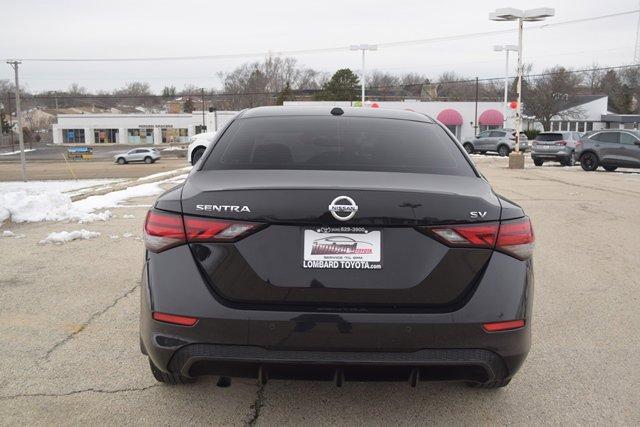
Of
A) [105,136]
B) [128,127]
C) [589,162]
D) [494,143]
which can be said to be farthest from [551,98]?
[105,136]

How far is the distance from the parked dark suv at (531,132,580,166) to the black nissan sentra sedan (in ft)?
84.0

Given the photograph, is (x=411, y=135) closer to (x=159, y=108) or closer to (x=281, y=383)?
(x=281, y=383)

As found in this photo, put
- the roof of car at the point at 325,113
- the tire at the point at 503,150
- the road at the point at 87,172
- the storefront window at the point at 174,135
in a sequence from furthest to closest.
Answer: the storefront window at the point at 174,135 → the tire at the point at 503,150 → the road at the point at 87,172 → the roof of car at the point at 325,113

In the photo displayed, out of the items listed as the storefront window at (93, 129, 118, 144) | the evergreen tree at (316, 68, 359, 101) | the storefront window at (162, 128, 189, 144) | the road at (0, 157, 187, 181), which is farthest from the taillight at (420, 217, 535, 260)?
the storefront window at (93, 129, 118, 144)

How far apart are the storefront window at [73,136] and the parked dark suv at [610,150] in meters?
86.0

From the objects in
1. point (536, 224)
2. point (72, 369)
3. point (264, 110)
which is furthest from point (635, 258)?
point (72, 369)

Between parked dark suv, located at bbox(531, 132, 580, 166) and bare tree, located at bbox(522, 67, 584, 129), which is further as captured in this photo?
bare tree, located at bbox(522, 67, 584, 129)

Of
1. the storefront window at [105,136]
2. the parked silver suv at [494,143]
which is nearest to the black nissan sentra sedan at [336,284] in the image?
the parked silver suv at [494,143]

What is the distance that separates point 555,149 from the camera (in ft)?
85.5

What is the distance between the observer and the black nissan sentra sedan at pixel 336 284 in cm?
242

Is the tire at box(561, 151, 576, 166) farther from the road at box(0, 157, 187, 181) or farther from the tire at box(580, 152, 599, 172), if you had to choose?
the road at box(0, 157, 187, 181)

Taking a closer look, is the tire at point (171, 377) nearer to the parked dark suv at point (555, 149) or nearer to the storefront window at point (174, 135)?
the parked dark suv at point (555, 149)

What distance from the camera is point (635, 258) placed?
22.0 ft

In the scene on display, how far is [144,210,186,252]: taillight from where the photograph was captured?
99.6 inches
